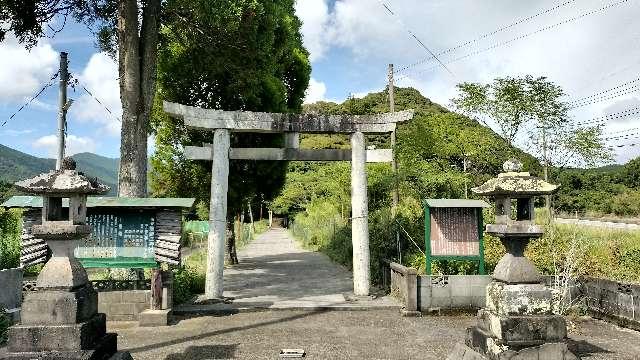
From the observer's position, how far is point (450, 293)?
387 inches

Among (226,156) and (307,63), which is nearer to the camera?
(226,156)

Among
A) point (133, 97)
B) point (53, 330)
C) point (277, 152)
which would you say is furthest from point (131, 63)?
point (53, 330)

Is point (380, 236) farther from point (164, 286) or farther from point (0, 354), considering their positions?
point (0, 354)

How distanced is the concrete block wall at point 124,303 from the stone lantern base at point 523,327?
660cm

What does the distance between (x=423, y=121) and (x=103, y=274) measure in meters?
16.4

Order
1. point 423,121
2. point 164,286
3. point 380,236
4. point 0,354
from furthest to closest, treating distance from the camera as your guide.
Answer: point 423,121 < point 380,236 < point 164,286 < point 0,354

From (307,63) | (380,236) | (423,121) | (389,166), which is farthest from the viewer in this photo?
(389,166)

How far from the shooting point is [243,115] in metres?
Result: 11.1

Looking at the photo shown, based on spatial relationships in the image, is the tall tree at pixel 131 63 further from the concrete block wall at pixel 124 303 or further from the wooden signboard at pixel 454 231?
the wooden signboard at pixel 454 231

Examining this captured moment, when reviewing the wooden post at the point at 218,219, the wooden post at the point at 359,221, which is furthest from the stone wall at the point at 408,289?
the wooden post at the point at 218,219

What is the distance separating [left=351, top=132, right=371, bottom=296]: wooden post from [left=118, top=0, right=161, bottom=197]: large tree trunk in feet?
17.1

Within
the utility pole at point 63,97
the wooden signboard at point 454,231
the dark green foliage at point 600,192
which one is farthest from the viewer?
the dark green foliage at point 600,192

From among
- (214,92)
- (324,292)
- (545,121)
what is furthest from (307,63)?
(545,121)

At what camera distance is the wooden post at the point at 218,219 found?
10.6 metres
